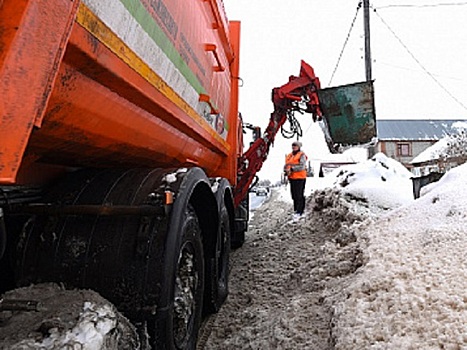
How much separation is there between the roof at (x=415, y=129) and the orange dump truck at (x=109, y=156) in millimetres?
43173

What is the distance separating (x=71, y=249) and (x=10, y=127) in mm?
1174

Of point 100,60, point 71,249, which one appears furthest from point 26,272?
point 100,60

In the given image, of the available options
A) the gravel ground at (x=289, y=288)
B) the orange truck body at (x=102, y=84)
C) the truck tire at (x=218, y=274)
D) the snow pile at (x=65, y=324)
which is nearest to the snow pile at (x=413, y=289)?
the gravel ground at (x=289, y=288)

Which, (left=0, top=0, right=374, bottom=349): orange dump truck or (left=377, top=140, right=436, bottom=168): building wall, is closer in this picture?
(left=0, top=0, right=374, bottom=349): orange dump truck

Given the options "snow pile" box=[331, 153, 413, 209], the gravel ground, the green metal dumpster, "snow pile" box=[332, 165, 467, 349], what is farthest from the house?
"snow pile" box=[332, 165, 467, 349]

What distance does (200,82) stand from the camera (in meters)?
3.16

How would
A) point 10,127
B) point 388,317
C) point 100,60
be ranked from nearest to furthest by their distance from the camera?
point 10,127
point 100,60
point 388,317

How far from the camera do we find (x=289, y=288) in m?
4.03

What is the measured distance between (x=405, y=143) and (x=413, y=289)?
4443 centimetres

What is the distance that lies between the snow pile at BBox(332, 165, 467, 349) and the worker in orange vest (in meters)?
4.49

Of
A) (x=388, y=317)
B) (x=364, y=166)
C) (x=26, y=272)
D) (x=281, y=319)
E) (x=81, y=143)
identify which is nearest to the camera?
(x=81, y=143)

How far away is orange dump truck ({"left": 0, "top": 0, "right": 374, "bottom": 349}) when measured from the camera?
40.8 inches

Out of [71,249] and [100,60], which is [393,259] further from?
[100,60]

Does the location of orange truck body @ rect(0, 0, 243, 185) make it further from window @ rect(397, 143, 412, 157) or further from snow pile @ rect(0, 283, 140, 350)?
window @ rect(397, 143, 412, 157)
